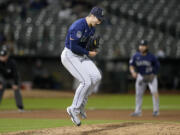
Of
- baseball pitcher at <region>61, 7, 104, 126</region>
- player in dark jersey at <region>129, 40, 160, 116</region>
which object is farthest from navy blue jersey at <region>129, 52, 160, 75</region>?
baseball pitcher at <region>61, 7, 104, 126</region>

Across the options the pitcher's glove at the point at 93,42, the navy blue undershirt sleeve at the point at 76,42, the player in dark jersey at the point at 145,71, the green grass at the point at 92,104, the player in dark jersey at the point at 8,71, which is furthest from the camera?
the green grass at the point at 92,104

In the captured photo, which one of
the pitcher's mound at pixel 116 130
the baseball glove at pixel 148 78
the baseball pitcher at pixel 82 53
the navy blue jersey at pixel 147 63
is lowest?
the baseball glove at pixel 148 78

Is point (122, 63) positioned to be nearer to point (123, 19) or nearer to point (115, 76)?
point (115, 76)

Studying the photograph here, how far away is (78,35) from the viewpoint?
306 inches

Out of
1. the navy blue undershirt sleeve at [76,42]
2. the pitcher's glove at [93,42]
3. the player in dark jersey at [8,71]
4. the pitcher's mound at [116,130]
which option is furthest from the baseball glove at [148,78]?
the navy blue undershirt sleeve at [76,42]

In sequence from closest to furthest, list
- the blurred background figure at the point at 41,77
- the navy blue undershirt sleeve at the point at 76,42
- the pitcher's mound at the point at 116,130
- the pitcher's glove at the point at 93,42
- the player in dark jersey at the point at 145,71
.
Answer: the pitcher's mound at the point at 116,130 < the navy blue undershirt sleeve at the point at 76,42 < the pitcher's glove at the point at 93,42 < the player in dark jersey at the point at 145,71 < the blurred background figure at the point at 41,77

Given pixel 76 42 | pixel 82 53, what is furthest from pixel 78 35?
pixel 82 53

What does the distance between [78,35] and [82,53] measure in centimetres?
34

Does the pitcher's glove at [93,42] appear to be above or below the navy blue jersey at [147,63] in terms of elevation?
above

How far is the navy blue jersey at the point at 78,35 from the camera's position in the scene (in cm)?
779

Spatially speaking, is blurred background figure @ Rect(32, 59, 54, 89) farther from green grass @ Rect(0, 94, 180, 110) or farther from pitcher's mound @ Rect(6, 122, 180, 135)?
pitcher's mound @ Rect(6, 122, 180, 135)

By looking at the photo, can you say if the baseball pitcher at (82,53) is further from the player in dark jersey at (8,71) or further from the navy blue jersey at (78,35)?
the player in dark jersey at (8,71)

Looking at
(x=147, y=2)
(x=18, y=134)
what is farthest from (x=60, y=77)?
(x=18, y=134)

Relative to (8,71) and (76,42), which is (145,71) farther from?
(76,42)
